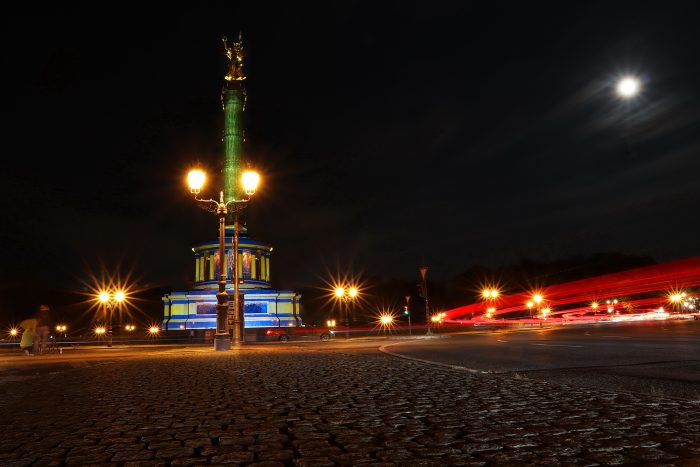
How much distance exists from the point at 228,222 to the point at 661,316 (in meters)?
61.9

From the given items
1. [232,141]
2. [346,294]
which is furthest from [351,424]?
[232,141]

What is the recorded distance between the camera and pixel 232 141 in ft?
251

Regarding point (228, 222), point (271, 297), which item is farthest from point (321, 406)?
point (228, 222)

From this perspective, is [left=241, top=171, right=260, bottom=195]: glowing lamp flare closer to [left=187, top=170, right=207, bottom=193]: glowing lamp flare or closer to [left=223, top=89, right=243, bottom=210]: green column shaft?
[left=187, top=170, right=207, bottom=193]: glowing lamp flare

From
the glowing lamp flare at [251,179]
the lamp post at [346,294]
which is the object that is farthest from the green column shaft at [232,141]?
the glowing lamp flare at [251,179]

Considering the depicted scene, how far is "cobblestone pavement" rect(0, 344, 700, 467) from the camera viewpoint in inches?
142

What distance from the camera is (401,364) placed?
11023 millimetres

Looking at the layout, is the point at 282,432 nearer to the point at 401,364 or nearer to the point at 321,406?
the point at 321,406

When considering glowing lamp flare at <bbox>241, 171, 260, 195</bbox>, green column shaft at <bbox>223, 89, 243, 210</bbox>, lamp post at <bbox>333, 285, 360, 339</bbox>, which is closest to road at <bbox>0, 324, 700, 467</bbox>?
glowing lamp flare at <bbox>241, 171, 260, 195</bbox>

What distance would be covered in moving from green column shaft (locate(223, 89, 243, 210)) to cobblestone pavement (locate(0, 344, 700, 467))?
67.2m

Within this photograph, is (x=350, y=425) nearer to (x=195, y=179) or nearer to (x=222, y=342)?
(x=195, y=179)

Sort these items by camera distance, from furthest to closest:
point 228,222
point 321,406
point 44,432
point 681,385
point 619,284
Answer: point 228,222 → point 619,284 → point 681,385 → point 321,406 → point 44,432

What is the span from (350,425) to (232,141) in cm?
7577

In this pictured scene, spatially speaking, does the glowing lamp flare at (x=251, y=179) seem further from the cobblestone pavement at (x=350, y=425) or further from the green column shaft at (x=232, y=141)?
the green column shaft at (x=232, y=141)
